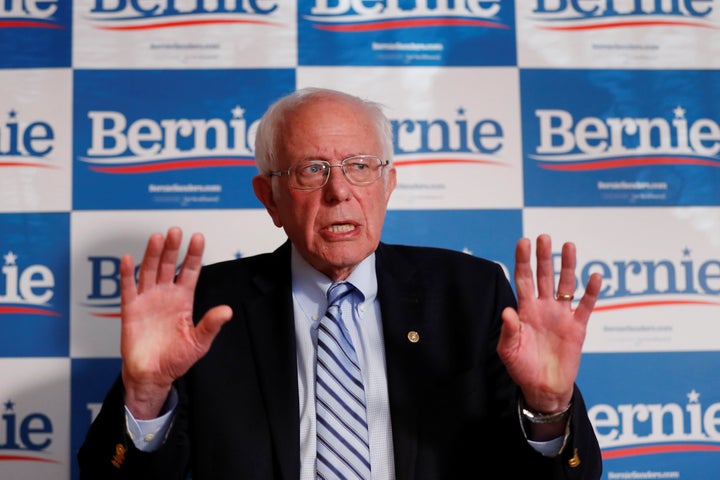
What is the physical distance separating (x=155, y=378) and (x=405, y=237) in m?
1.13

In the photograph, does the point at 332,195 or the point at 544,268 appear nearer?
the point at 544,268

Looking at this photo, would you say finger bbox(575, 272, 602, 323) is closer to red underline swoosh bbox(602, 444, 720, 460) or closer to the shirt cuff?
the shirt cuff

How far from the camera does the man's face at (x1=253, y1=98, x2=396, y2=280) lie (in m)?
1.58

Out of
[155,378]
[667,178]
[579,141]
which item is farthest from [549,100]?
[155,378]

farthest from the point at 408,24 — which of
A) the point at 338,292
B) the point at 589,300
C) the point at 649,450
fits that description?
the point at 649,450

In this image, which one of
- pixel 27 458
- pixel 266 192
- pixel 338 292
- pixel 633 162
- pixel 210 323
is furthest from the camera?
pixel 633 162

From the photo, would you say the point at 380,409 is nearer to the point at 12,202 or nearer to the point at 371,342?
the point at 371,342

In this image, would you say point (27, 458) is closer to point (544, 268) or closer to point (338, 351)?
point (338, 351)

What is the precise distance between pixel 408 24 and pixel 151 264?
1.36 metres

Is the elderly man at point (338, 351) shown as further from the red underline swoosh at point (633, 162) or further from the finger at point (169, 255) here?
the red underline swoosh at point (633, 162)

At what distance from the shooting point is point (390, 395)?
1.52m

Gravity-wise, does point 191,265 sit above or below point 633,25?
below

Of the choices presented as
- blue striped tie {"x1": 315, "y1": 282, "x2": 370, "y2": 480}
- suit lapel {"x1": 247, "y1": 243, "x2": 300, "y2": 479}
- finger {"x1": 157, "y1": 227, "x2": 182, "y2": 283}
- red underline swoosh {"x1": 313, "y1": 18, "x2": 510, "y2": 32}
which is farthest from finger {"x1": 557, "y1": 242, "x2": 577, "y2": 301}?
red underline swoosh {"x1": 313, "y1": 18, "x2": 510, "y2": 32}

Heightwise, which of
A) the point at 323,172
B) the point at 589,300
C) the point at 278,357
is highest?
the point at 323,172
